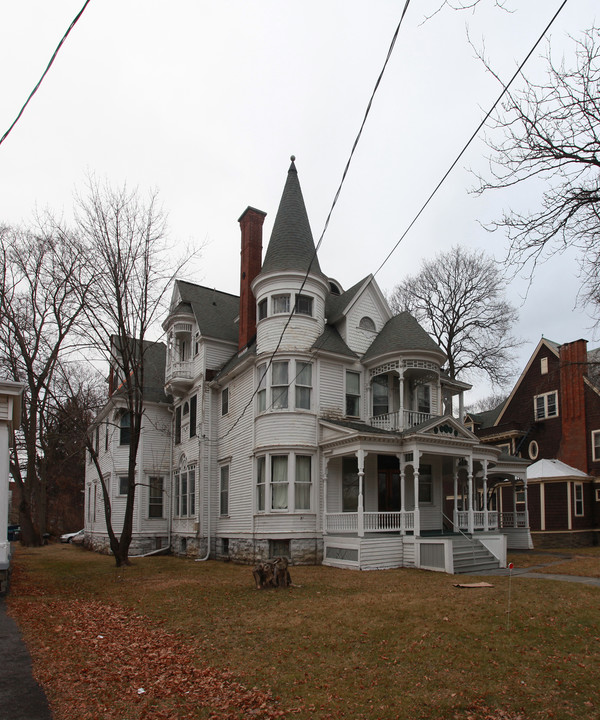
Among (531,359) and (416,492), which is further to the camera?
(531,359)

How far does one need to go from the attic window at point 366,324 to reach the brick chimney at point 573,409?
1469 cm

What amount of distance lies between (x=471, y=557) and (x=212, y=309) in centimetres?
1533

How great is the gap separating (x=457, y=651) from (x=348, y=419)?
13.2 meters

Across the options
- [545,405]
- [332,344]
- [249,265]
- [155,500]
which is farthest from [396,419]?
[545,405]

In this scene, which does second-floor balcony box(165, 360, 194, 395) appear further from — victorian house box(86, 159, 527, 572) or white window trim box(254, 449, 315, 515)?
white window trim box(254, 449, 315, 515)

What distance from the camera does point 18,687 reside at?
6.88 meters

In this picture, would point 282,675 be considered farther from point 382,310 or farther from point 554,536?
point 554,536

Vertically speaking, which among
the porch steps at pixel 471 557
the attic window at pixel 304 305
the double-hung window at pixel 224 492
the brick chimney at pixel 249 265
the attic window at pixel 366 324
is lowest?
the porch steps at pixel 471 557

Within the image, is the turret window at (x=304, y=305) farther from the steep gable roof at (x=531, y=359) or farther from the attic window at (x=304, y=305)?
the steep gable roof at (x=531, y=359)

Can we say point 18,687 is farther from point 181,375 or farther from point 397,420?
point 181,375

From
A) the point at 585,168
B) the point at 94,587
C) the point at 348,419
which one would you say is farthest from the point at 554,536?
the point at 585,168

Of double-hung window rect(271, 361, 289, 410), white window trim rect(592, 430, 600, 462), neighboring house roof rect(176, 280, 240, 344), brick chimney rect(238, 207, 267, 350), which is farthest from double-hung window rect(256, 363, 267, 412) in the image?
white window trim rect(592, 430, 600, 462)

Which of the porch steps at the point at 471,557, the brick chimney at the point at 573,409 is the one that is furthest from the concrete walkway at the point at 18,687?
the brick chimney at the point at 573,409

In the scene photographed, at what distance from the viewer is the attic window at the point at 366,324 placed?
73.4 ft
